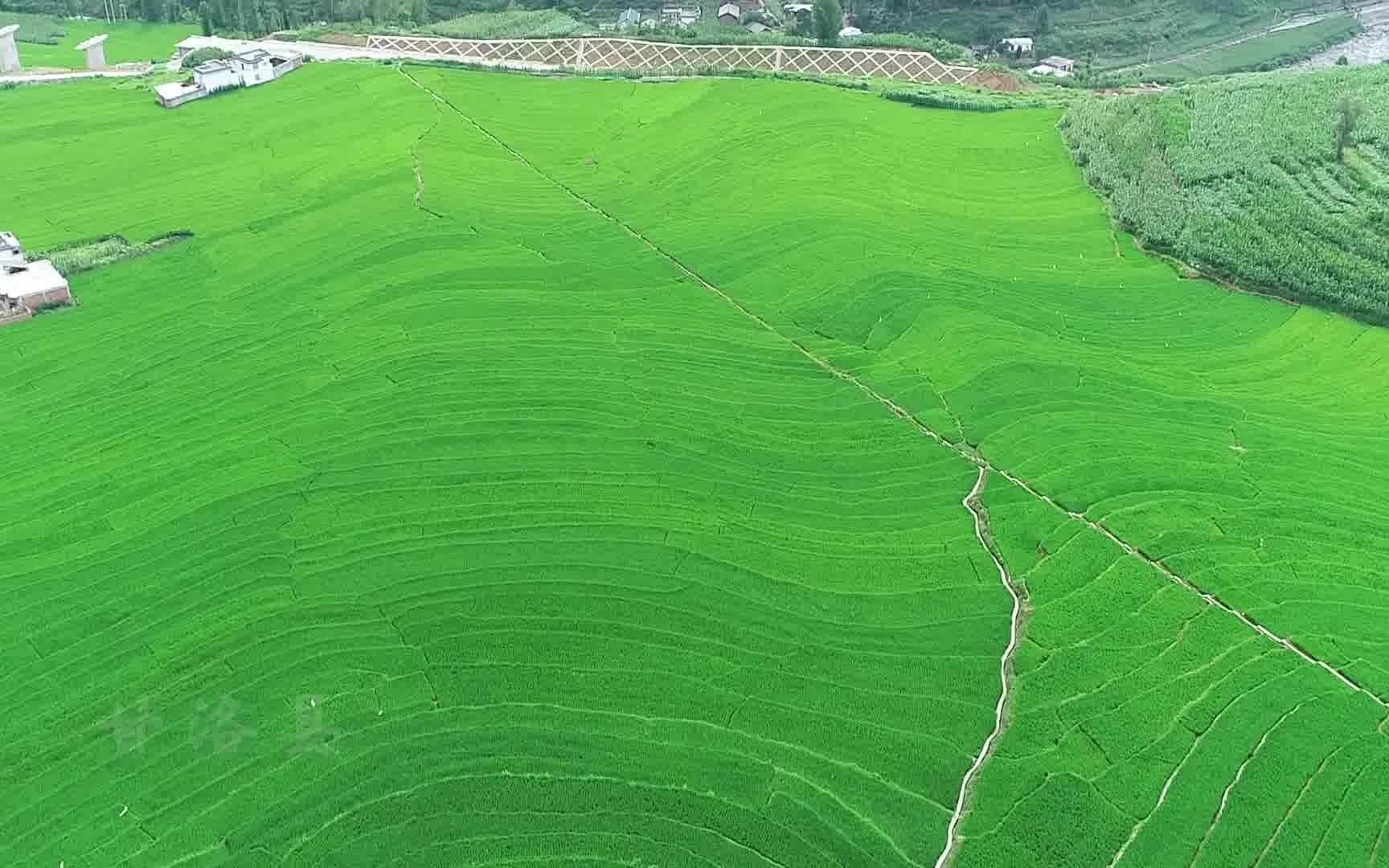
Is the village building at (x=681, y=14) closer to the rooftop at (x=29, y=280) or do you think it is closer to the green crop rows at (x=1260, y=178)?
the green crop rows at (x=1260, y=178)

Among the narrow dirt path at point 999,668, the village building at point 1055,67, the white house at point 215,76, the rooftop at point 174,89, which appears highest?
the white house at point 215,76

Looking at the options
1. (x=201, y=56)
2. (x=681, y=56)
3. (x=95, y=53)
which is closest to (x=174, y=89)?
(x=201, y=56)

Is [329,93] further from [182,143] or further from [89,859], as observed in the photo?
[89,859]

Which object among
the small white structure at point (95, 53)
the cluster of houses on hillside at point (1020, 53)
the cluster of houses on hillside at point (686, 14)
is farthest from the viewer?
the cluster of houses on hillside at point (686, 14)

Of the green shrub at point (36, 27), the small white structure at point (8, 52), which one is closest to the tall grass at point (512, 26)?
the small white structure at point (8, 52)

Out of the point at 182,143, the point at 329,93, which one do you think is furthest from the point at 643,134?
the point at 182,143

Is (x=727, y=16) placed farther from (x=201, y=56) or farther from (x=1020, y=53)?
(x=201, y=56)
